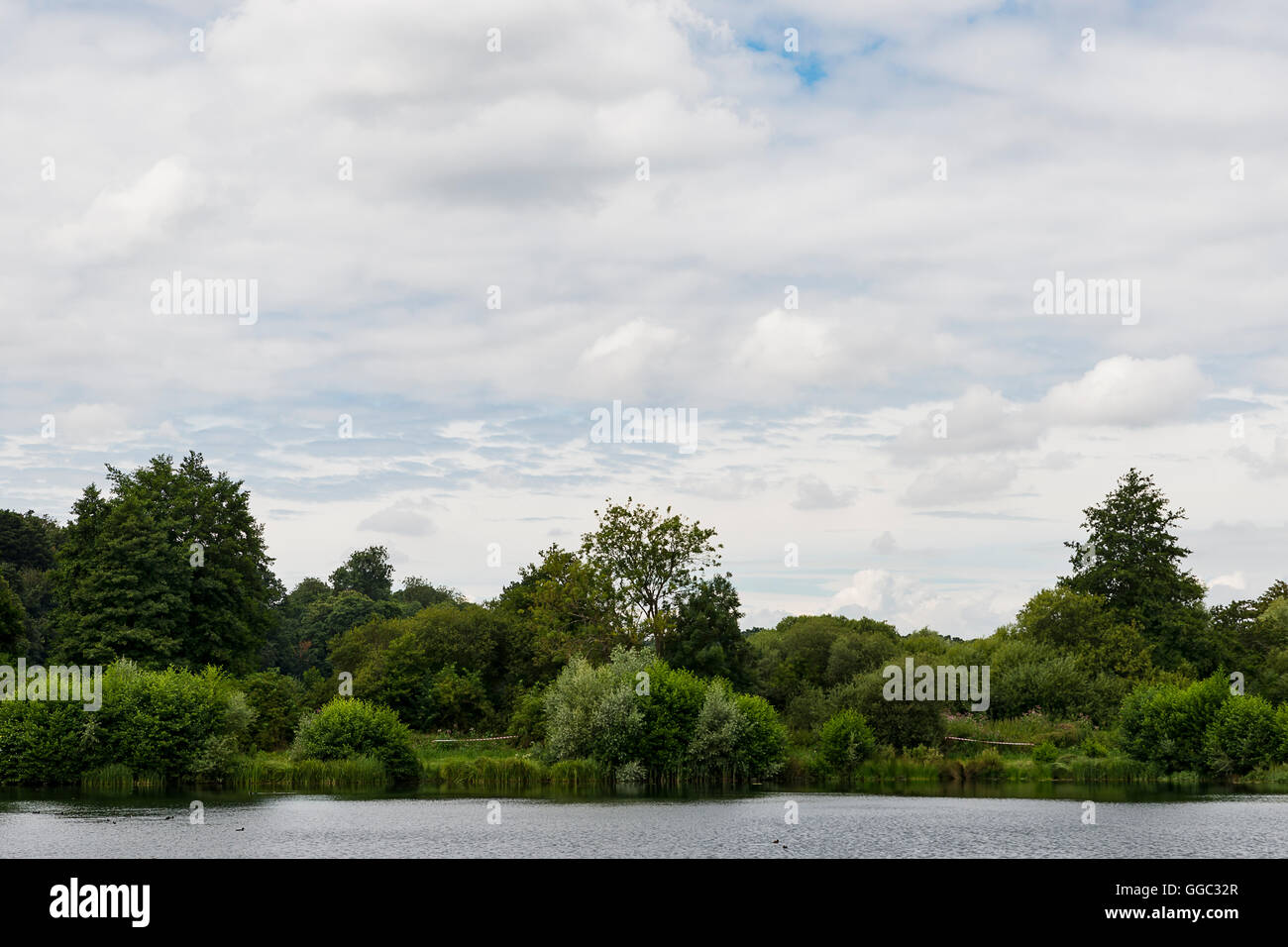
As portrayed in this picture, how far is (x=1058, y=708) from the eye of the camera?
73125 millimetres

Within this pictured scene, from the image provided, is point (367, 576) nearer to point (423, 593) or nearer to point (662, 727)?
point (423, 593)

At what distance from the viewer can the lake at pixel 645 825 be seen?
33.1m

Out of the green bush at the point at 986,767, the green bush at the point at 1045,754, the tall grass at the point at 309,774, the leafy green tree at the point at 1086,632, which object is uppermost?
the leafy green tree at the point at 1086,632

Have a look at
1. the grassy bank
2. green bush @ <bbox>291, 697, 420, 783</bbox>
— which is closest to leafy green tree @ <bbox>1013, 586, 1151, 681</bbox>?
the grassy bank

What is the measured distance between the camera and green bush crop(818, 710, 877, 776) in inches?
2532

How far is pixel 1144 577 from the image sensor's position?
90062 millimetres

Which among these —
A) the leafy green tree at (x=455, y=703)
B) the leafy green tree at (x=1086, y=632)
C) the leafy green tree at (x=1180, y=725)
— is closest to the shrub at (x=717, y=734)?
the leafy green tree at (x=455, y=703)

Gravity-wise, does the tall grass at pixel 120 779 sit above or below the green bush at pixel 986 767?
above

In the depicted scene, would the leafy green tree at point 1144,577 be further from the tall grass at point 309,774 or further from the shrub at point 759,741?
the tall grass at point 309,774

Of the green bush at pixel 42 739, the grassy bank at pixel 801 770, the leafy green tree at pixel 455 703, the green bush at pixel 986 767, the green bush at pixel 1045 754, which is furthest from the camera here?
the leafy green tree at pixel 455 703

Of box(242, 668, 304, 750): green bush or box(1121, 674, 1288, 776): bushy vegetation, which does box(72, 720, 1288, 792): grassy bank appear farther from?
box(242, 668, 304, 750): green bush
